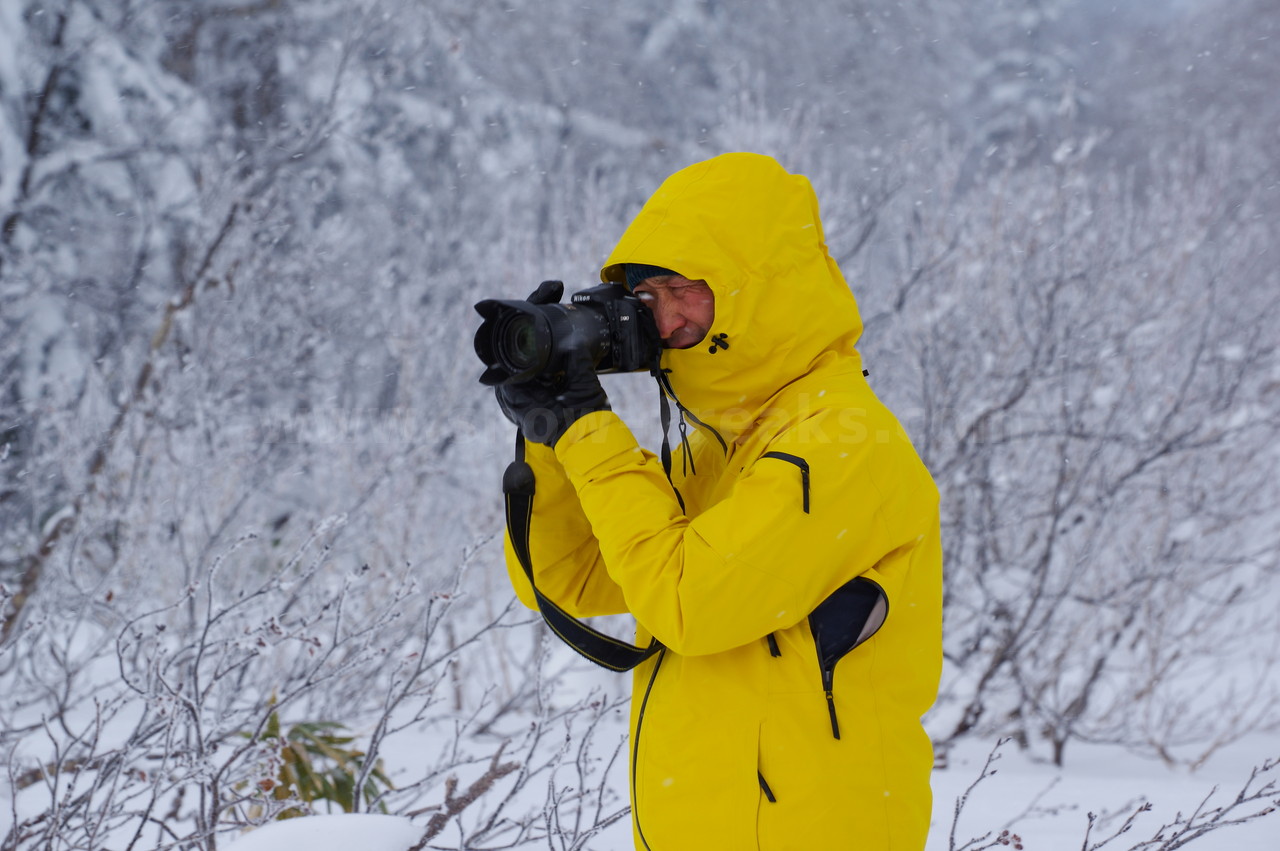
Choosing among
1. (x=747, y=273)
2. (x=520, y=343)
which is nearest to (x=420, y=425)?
(x=520, y=343)

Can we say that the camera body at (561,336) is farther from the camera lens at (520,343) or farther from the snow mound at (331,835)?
the snow mound at (331,835)

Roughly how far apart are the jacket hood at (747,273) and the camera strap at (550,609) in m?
0.31

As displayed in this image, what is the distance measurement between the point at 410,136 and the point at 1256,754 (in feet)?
41.5

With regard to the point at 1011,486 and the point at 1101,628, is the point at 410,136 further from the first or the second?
the point at 1101,628

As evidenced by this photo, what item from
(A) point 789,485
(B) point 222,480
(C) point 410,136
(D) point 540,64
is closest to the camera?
(A) point 789,485

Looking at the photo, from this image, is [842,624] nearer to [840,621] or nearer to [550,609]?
[840,621]

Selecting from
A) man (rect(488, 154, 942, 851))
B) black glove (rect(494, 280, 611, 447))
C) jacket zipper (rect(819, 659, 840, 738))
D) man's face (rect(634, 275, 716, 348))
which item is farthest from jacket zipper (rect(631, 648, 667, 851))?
man's face (rect(634, 275, 716, 348))

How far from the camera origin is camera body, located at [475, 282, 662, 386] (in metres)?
1.29

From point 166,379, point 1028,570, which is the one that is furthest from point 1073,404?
point 166,379

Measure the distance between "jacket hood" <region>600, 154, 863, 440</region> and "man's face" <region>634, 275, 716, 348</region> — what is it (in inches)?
1.1

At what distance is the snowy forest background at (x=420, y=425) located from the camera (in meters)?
3.80

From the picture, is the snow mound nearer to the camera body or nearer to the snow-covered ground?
the snow-covered ground

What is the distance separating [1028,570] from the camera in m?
5.71

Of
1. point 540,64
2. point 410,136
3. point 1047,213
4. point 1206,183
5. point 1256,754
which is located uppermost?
point 540,64
